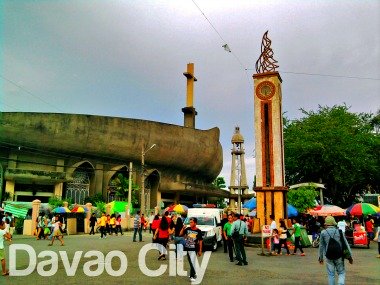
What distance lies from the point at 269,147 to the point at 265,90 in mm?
3824

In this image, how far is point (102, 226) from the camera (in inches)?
950

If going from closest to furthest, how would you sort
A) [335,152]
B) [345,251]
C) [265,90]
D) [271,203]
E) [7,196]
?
[345,251]
[271,203]
[265,90]
[335,152]
[7,196]

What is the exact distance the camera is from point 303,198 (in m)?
31.1

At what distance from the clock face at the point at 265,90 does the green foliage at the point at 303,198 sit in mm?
10931

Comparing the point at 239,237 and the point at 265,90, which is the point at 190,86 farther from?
the point at 239,237

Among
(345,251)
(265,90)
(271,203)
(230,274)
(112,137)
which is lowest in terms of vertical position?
(230,274)

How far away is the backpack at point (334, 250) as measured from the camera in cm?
682

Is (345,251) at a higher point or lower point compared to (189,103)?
lower

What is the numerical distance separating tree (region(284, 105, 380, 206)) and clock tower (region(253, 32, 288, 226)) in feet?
42.8

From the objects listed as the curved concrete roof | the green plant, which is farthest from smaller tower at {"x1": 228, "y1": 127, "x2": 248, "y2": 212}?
the green plant

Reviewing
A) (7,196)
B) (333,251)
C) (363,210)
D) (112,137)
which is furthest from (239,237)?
(112,137)

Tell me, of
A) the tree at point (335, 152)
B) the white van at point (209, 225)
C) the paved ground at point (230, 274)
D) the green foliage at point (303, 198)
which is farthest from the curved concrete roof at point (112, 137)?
the paved ground at point (230, 274)

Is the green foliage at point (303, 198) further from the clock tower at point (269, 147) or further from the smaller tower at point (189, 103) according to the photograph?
the smaller tower at point (189, 103)

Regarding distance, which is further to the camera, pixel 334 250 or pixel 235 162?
pixel 235 162
